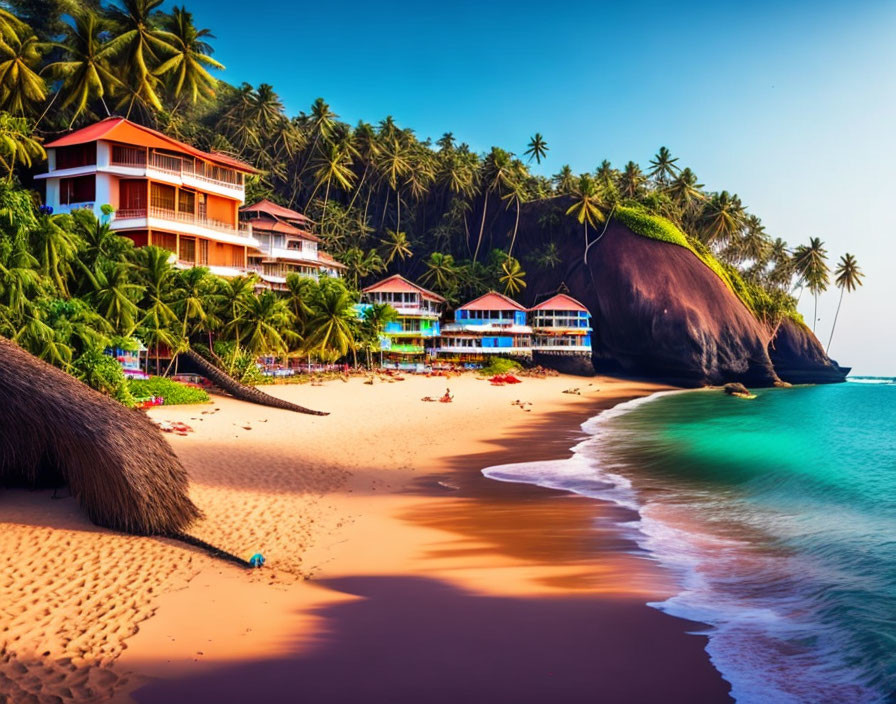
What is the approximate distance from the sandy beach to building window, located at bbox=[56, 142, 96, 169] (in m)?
31.6

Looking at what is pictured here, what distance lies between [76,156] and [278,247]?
14.9 metres

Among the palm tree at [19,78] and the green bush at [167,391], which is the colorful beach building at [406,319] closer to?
the palm tree at [19,78]

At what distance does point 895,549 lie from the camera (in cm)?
1209

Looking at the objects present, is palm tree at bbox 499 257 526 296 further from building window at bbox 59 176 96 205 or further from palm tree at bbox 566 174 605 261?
building window at bbox 59 176 96 205

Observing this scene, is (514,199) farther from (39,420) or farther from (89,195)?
Answer: (39,420)

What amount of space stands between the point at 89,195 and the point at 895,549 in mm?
42301

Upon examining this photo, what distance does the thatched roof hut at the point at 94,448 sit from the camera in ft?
32.8

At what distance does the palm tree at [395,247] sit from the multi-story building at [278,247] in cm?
998

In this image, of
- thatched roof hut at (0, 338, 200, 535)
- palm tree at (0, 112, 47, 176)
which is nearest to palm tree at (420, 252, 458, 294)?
palm tree at (0, 112, 47, 176)

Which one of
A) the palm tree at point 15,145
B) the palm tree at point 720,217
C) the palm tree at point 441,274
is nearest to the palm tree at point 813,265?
the palm tree at point 720,217

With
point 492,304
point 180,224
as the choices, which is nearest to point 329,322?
point 180,224

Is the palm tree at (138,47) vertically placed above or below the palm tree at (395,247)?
above

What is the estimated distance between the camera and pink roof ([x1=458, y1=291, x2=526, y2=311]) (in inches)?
2221

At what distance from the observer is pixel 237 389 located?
2892 cm
